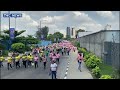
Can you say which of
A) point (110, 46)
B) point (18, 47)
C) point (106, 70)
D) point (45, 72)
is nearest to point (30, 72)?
point (45, 72)

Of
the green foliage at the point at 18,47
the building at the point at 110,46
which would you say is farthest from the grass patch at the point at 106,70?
the green foliage at the point at 18,47

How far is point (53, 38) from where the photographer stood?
41156mm

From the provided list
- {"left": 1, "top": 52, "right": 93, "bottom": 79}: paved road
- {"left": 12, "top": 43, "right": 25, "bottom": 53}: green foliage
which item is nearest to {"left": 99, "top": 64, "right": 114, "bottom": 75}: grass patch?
{"left": 1, "top": 52, "right": 93, "bottom": 79}: paved road

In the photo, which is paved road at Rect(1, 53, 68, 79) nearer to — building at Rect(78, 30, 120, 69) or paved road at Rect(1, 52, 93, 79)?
paved road at Rect(1, 52, 93, 79)

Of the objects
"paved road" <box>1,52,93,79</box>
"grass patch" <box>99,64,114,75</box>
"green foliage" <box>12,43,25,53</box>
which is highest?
"green foliage" <box>12,43,25,53</box>

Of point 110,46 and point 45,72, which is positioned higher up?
point 110,46

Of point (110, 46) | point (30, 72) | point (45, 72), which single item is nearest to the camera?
point (45, 72)

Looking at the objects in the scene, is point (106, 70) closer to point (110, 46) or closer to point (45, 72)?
point (110, 46)

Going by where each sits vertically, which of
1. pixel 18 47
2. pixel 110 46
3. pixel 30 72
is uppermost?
pixel 110 46

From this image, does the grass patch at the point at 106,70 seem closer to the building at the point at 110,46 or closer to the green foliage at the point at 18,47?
the building at the point at 110,46

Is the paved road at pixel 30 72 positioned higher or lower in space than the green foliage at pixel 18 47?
lower

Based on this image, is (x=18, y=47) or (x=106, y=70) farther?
(x=18, y=47)

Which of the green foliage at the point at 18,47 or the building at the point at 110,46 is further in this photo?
the green foliage at the point at 18,47
